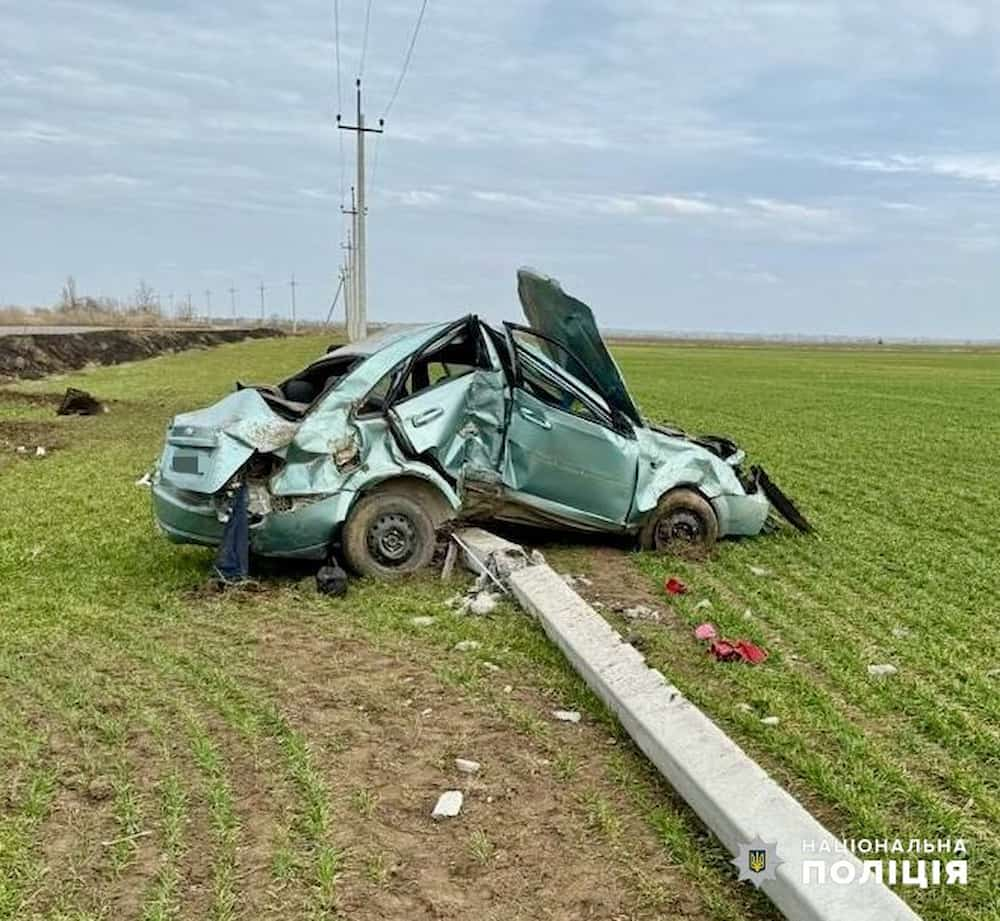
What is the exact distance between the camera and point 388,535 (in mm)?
6711

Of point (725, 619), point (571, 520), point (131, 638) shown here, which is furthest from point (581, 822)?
point (571, 520)

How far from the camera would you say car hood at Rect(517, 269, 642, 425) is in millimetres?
7711

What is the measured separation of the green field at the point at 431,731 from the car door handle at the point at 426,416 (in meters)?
1.09

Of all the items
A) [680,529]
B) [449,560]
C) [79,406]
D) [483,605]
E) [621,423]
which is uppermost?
[621,423]

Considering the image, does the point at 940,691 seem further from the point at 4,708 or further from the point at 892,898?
the point at 4,708

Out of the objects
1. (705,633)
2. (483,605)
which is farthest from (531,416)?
(705,633)

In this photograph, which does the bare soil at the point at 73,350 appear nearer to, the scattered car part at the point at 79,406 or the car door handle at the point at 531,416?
the scattered car part at the point at 79,406

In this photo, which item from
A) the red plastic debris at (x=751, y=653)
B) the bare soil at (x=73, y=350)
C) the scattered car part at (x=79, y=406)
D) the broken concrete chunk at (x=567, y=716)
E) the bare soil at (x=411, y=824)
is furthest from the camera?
the bare soil at (x=73, y=350)

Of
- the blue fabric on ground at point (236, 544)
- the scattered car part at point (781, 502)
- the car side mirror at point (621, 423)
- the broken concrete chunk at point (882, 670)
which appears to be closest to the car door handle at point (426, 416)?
the blue fabric on ground at point (236, 544)

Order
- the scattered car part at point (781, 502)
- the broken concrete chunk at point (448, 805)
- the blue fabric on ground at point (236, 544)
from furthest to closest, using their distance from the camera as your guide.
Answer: the scattered car part at point (781, 502) → the blue fabric on ground at point (236, 544) → the broken concrete chunk at point (448, 805)

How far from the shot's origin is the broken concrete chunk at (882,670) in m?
5.00

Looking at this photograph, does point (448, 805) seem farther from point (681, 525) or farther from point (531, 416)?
point (681, 525)

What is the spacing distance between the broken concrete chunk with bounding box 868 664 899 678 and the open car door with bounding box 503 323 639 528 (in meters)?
2.71

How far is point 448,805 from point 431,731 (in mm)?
698
